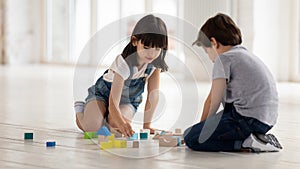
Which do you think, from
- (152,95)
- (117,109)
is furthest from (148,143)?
(152,95)

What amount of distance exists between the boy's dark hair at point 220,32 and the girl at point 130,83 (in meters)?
0.15

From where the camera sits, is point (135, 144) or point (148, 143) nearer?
point (135, 144)

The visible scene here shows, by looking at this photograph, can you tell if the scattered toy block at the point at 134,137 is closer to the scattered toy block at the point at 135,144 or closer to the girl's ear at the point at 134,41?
the scattered toy block at the point at 135,144

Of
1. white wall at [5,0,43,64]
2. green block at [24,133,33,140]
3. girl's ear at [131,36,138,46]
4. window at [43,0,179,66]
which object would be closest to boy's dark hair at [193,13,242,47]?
girl's ear at [131,36,138,46]

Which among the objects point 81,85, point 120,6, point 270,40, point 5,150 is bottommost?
point 5,150

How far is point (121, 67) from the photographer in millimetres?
2689

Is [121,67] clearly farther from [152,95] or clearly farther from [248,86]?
[248,86]

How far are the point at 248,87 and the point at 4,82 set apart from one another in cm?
392

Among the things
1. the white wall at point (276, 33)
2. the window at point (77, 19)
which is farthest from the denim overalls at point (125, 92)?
the window at point (77, 19)

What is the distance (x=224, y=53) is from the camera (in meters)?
2.48

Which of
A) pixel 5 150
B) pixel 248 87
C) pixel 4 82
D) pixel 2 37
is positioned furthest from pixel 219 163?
pixel 2 37

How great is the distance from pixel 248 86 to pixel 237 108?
94 mm

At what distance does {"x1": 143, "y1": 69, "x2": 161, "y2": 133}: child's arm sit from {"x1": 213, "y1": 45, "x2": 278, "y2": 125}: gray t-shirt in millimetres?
450

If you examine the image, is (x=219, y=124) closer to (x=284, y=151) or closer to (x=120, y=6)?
(x=284, y=151)
